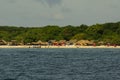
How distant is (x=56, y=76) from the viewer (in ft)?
212

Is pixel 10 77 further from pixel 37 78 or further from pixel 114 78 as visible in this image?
pixel 114 78

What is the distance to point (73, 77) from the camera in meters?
63.2

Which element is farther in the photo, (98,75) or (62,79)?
(98,75)

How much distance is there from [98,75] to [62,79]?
7.46m

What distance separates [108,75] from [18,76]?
1314 cm

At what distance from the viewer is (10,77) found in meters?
63.6

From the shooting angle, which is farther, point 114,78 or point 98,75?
point 98,75

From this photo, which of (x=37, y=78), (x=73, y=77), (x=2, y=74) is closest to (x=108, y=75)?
(x=73, y=77)

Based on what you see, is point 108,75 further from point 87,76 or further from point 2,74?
point 2,74

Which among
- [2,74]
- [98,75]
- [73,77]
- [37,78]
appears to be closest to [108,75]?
[98,75]

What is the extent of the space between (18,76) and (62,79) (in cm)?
758

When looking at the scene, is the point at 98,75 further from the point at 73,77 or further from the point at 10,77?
the point at 10,77

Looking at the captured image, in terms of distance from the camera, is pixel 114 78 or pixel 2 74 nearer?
pixel 114 78

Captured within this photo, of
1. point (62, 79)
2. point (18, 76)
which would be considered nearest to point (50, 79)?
point (62, 79)
